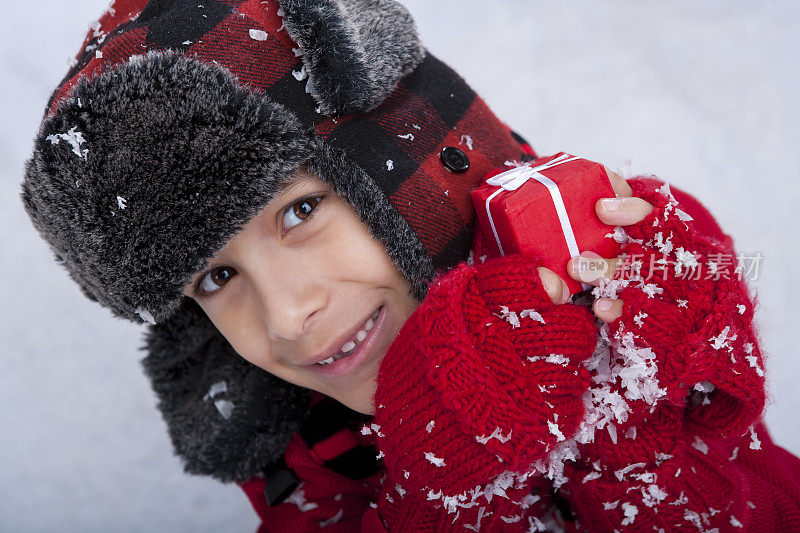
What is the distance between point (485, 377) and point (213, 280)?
1.36 ft

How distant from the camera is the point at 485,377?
67cm

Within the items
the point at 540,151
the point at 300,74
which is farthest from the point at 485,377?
the point at 540,151

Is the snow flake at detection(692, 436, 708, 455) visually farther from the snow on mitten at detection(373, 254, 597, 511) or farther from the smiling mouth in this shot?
the smiling mouth

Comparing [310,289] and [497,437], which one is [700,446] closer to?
[497,437]

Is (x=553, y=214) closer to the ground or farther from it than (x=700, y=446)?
farther from it

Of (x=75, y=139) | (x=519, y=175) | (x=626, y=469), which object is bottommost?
(x=626, y=469)

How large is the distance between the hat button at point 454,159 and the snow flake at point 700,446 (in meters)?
0.44

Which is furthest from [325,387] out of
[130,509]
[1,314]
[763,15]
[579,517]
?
[763,15]

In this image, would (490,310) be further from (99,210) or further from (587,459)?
(99,210)

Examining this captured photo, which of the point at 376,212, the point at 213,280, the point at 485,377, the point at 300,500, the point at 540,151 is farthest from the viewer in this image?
the point at 540,151

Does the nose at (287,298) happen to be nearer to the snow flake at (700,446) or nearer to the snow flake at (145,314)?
the snow flake at (145,314)

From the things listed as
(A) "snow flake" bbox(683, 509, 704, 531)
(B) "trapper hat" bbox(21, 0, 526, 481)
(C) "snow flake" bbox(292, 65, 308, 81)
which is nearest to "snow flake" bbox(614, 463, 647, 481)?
(A) "snow flake" bbox(683, 509, 704, 531)

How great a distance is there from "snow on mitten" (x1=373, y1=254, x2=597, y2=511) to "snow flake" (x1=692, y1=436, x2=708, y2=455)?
0.20m

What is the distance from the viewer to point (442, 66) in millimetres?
938
